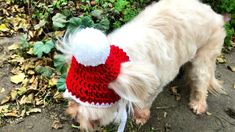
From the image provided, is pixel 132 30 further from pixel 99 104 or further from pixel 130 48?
pixel 99 104

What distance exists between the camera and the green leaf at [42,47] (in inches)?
159

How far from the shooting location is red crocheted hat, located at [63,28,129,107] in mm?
2375

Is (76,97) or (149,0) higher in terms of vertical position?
(76,97)

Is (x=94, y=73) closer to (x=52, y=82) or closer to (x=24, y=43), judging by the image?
(x=52, y=82)

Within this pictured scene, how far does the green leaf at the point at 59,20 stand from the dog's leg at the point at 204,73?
52.1 inches

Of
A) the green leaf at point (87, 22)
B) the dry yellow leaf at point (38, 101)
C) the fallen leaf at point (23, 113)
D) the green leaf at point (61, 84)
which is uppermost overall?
the green leaf at point (87, 22)

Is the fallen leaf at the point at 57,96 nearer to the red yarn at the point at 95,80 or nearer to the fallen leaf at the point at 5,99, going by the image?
the fallen leaf at the point at 5,99

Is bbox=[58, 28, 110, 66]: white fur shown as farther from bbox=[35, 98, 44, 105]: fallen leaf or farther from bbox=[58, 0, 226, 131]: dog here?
bbox=[35, 98, 44, 105]: fallen leaf

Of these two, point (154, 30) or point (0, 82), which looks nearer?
point (154, 30)

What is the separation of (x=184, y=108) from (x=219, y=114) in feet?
1.04

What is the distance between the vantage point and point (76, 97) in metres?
2.61

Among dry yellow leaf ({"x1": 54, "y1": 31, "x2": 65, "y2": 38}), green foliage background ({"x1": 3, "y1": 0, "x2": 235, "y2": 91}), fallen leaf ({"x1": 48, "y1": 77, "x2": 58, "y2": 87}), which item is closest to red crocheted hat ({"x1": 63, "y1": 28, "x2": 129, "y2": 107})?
fallen leaf ({"x1": 48, "y1": 77, "x2": 58, "y2": 87})

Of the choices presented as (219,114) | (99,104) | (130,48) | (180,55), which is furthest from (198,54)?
(99,104)

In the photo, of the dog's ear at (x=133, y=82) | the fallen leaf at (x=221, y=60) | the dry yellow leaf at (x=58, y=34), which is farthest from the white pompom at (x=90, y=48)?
the fallen leaf at (x=221, y=60)
